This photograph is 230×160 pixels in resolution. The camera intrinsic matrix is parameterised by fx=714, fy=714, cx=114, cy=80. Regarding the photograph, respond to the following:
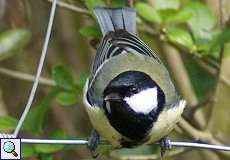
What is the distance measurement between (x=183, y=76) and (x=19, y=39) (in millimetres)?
537

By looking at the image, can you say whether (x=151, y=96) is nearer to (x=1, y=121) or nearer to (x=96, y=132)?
(x=96, y=132)

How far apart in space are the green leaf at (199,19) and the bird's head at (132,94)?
414mm

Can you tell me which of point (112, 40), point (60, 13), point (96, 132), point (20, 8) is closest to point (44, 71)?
point (60, 13)

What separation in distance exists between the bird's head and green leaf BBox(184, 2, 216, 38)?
41 cm

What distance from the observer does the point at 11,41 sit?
1785mm

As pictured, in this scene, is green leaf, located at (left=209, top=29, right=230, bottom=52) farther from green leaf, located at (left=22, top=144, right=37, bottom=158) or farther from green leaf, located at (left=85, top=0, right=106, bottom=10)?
green leaf, located at (left=22, top=144, right=37, bottom=158)

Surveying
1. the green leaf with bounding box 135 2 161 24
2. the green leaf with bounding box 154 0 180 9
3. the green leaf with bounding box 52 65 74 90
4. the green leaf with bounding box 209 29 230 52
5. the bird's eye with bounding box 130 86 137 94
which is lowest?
the bird's eye with bounding box 130 86 137 94

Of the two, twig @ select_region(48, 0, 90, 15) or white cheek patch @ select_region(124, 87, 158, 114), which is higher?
twig @ select_region(48, 0, 90, 15)

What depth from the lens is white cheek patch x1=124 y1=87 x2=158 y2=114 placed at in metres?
1.30

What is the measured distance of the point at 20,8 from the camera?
198cm

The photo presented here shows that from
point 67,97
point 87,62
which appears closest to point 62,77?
point 67,97

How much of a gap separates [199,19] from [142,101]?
0.51 metres

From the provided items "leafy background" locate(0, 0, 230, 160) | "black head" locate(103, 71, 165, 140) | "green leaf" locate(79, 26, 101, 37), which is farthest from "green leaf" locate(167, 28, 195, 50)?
"black head" locate(103, 71, 165, 140)

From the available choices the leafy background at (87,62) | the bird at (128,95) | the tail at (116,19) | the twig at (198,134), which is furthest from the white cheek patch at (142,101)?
the twig at (198,134)
